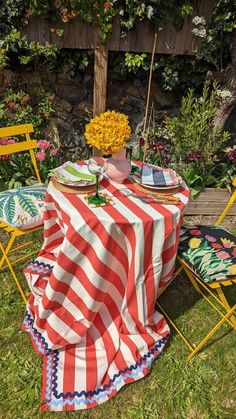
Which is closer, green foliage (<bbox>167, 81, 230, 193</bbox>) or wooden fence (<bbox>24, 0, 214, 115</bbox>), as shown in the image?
wooden fence (<bbox>24, 0, 214, 115</bbox>)

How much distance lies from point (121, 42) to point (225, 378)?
356 cm

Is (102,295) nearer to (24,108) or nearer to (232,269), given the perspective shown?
(232,269)

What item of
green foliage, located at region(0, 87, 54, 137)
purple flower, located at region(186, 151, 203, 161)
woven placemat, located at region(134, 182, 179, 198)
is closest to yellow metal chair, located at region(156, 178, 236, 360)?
woven placemat, located at region(134, 182, 179, 198)

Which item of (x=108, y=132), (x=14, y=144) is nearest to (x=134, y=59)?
(x=14, y=144)

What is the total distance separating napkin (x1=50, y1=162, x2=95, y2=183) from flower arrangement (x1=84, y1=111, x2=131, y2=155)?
0.97 feet

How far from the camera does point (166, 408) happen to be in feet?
6.64

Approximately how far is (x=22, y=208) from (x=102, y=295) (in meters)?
0.96

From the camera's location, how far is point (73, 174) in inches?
91.7

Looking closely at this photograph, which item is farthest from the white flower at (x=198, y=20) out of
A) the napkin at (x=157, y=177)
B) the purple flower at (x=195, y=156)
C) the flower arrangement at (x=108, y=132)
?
the flower arrangement at (x=108, y=132)

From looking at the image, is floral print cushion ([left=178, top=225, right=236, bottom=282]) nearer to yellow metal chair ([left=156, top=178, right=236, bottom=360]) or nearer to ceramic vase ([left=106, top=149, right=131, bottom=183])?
yellow metal chair ([left=156, top=178, right=236, bottom=360])

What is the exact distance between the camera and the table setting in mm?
1950

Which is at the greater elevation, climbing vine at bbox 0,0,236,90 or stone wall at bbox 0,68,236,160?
climbing vine at bbox 0,0,236,90

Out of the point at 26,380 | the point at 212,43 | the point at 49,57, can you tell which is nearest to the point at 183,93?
the point at 212,43

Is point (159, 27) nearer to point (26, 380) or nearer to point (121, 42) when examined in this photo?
point (121, 42)
